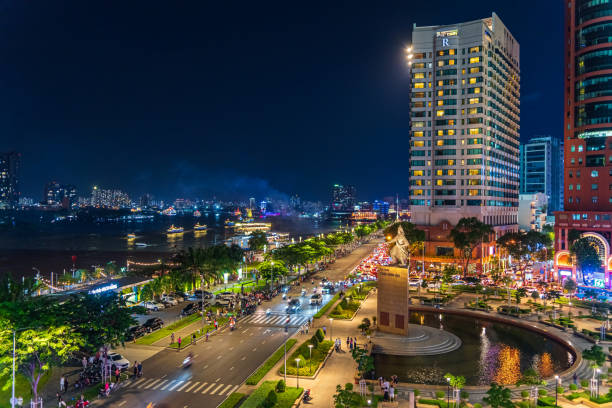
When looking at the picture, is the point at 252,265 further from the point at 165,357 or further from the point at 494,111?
the point at 494,111

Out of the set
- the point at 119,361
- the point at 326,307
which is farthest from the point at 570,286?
the point at 119,361

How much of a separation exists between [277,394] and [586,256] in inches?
2981

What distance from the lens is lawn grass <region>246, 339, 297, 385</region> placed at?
126 ft

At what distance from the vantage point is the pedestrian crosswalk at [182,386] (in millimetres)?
36500

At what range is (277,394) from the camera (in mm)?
35031

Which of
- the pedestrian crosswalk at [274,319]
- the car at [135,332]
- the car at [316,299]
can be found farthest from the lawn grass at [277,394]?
the car at [316,299]

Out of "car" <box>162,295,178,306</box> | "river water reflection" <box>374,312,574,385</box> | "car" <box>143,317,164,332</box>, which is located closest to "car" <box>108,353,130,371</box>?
"car" <box>143,317,164,332</box>

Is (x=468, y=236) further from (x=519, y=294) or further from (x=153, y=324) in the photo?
(x=153, y=324)

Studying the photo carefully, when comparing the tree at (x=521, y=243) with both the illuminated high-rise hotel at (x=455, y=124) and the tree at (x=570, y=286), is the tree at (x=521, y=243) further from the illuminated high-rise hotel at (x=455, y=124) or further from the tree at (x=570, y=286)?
the tree at (x=570, y=286)

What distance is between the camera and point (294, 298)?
74.4m

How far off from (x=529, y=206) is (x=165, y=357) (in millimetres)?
171572

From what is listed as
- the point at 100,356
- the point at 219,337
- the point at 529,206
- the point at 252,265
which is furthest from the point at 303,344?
the point at 529,206

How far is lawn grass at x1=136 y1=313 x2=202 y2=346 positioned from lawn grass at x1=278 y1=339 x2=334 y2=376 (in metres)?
18.0

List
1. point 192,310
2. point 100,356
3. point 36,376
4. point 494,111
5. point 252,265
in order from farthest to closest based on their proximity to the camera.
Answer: point 494,111, point 252,265, point 192,310, point 100,356, point 36,376
